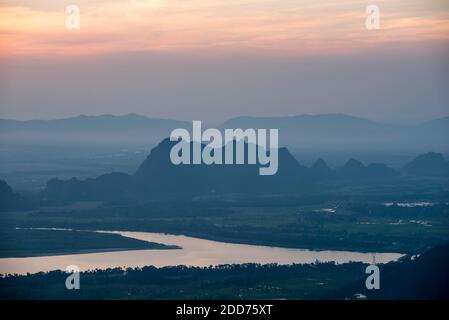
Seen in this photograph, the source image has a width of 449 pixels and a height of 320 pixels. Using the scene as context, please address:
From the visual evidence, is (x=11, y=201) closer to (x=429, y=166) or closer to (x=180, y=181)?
(x=180, y=181)

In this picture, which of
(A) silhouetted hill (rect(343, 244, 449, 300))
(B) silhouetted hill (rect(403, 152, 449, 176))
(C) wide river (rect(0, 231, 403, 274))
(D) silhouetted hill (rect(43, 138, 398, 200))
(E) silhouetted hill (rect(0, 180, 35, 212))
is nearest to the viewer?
(A) silhouetted hill (rect(343, 244, 449, 300))

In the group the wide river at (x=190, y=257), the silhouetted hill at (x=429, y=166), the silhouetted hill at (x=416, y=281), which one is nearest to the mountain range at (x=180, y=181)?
the silhouetted hill at (x=429, y=166)

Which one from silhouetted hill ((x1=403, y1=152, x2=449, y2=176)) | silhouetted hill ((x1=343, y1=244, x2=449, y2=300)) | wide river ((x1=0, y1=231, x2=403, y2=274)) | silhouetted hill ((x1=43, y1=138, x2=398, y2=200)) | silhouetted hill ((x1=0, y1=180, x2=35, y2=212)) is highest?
silhouetted hill ((x1=403, y1=152, x2=449, y2=176))

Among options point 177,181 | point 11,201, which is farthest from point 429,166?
point 11,201

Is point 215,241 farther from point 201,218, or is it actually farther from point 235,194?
point 235,194

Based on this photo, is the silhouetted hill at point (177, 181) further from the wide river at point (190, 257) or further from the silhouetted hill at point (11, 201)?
the wide river at point (190, 257)

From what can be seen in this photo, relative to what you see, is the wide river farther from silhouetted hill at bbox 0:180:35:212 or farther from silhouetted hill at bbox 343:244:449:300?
silhouetted hill at bbox 0:180:35:212

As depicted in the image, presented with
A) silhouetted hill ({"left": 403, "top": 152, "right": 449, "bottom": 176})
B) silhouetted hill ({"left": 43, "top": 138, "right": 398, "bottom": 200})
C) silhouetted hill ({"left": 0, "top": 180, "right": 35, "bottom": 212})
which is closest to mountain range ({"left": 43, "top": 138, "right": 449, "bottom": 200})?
silhouetted hill ({"left": 43, "top": 138, "right": 398, "bottom": 200})
